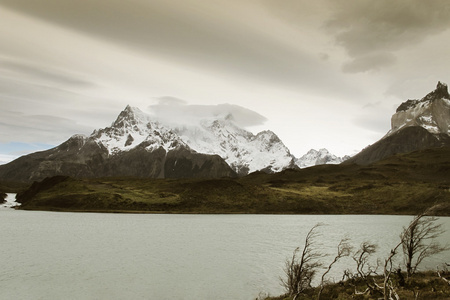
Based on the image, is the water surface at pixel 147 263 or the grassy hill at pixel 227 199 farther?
the grassy hill at pixel 227 199

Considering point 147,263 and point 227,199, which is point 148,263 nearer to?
point 147,263

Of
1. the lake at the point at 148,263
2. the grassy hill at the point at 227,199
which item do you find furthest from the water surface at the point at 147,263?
the grassy hill at the point at 227,199

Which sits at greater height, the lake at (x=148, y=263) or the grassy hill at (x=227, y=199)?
the grassy hill at (x=227, y=199)

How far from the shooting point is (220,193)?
7141 inches

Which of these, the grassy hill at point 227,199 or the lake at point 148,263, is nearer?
the lake at point 148,263

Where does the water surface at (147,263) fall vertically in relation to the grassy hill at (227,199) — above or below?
below

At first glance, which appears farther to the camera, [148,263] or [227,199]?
[227,199]

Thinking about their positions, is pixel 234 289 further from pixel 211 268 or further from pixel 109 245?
pixel 109 245

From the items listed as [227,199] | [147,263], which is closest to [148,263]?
[147,263]

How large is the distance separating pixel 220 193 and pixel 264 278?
141740mm

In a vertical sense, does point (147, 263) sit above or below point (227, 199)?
below

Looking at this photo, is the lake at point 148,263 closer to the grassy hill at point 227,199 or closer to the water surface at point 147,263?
the water surface at point 147,263

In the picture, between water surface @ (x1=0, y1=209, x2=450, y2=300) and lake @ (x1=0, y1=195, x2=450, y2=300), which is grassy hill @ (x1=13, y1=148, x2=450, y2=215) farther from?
lake @ (x1=0, y1=195, x2=450, y2=300)

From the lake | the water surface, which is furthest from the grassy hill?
the lake
